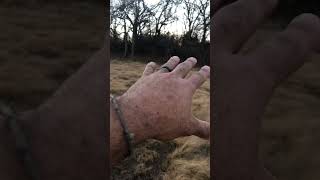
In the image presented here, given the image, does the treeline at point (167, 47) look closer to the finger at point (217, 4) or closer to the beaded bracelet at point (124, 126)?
the beaded bracelet at point (124, 126)

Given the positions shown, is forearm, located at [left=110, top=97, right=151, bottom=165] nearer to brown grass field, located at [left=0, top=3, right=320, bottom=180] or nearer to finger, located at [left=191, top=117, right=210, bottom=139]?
finger, located at [left=191, top=117, right=210, bottom=139]

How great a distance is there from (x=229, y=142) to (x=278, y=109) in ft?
0.37

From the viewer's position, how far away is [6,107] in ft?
1.70

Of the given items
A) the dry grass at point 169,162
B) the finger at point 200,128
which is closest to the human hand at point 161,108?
the finger at point 200,128

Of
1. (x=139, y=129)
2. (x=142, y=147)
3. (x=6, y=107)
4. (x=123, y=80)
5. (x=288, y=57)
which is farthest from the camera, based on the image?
(x=123, y=80)

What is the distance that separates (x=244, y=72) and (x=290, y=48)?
85 mm

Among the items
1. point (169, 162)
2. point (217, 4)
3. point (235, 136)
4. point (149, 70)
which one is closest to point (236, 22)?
point (217, 4)

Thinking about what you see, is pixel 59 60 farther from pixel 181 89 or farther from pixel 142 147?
pixel 142 147

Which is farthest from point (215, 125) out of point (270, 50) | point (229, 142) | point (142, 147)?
point (142, 147)

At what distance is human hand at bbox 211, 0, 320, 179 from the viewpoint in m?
0.60

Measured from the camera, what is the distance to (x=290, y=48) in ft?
2.04

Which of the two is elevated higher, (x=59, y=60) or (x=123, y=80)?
(x=59, y=60)

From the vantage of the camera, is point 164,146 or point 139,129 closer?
point 139,129

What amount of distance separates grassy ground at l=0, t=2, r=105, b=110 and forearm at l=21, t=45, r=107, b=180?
20 millimetres
